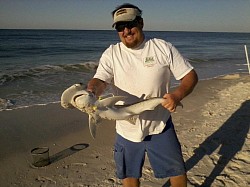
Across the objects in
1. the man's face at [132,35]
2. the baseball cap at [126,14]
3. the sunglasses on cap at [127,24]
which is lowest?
the man's face at [132,35]

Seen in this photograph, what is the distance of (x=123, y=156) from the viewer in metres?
3.60

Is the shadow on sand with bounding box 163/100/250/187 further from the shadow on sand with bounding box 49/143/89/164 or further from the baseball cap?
the baseball cap

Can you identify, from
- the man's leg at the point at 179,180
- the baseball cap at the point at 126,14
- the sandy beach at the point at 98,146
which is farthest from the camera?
the sandy beach at the point at 98,146

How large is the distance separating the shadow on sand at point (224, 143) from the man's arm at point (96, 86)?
2.19m

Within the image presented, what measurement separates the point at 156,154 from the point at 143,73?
3.20ft

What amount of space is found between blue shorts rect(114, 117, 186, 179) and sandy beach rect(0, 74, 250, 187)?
45.8 inches

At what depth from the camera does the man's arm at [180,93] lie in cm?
298

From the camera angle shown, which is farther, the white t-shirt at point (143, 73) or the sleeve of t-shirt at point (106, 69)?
the sleeve of t-shirt at point (106, 69)

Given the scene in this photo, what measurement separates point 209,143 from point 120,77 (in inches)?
141

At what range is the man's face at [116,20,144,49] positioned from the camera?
10.6 ft

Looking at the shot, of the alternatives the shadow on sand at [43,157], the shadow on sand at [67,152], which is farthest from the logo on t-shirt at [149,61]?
the shadow on sand at [67,152]

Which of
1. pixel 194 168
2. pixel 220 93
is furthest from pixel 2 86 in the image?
pixel 194 168

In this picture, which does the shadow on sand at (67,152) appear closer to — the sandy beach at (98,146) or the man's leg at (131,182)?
the sandy beach at (98,146)

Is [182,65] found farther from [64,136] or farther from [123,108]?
[64,136]
